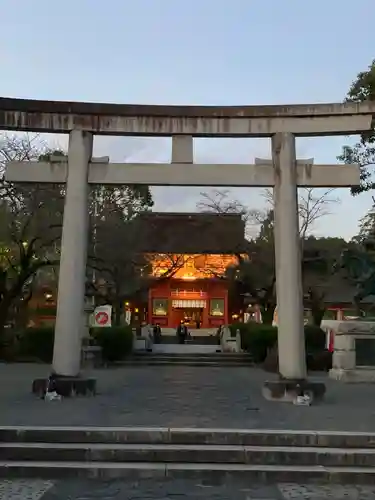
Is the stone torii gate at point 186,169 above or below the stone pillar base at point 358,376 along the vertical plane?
above

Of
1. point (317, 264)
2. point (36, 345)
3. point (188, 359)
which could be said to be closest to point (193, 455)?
point (36, 345)

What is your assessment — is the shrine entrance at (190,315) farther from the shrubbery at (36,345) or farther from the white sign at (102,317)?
the shrubbery at (36,345)

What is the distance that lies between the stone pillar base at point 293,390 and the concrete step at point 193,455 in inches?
149

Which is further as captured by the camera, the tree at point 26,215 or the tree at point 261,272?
the tree at point 261,272

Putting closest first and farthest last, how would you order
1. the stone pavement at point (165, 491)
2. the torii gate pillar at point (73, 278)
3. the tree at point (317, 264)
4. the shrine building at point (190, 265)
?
the stone pavement at point (165, 491)
the torii gate pillar at point (73, 278)
the tree at point (317, 264)
the shrine building at point (190, 265)

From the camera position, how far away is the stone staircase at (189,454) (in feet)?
21.7

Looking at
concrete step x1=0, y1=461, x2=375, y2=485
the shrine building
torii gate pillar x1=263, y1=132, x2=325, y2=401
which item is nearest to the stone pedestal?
torii gate pillar x1=263, y1=132, x2=325, y2=401

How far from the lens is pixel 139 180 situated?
37.3ft

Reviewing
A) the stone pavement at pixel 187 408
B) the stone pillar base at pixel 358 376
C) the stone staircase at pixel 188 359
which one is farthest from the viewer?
the stone staircase at pixel 188 359

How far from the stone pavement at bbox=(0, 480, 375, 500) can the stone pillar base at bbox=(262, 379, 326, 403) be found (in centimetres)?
440

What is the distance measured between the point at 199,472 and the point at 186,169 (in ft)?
20.5

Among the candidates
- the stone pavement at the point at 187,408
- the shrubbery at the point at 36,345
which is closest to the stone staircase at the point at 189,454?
the stone pavement at the point at 187,408

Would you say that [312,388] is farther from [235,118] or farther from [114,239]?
[114,239]

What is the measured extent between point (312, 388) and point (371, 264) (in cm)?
617
